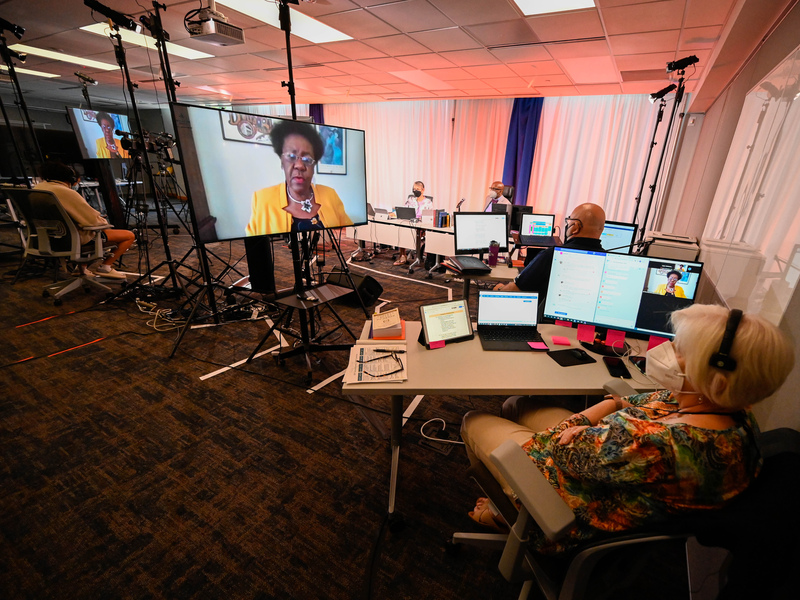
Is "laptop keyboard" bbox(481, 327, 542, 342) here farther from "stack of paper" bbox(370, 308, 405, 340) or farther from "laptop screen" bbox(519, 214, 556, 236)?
"laptop screen" bbox(519, 214, 556, 236)

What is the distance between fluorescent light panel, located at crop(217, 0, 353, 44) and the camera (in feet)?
10.0

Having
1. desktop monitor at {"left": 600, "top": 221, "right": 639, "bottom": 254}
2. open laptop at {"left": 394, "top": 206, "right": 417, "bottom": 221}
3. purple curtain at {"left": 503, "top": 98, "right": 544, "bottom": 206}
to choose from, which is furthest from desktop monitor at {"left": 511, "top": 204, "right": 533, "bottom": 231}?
purple curtain at {"left": 503, "top": 98, "right": 544, "bottom": 206}

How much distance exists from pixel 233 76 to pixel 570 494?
23.4 feet

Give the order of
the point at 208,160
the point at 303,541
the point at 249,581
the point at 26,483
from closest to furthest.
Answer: the point at 249,581 → the point at 303,541 → the point at 26,483 → the point at 208,160

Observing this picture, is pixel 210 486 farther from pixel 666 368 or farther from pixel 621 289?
pixel 621 289

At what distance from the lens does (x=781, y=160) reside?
59.2 inches

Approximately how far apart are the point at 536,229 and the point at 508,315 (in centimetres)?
243

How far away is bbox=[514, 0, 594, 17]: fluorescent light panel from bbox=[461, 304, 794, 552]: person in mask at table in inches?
107

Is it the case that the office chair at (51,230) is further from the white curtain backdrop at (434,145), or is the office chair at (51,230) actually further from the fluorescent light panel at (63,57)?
the white curtain backdrop at (434,145)

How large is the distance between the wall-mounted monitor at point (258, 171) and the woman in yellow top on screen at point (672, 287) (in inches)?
81.9

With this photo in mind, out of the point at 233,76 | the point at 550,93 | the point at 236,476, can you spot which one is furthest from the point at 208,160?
the point at 550,93

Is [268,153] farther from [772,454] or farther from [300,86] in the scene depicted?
[300,86]

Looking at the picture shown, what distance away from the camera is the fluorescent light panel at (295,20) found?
3053 mm

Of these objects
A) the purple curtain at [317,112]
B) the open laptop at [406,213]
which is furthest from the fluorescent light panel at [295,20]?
the purple curtain at [317,112]
